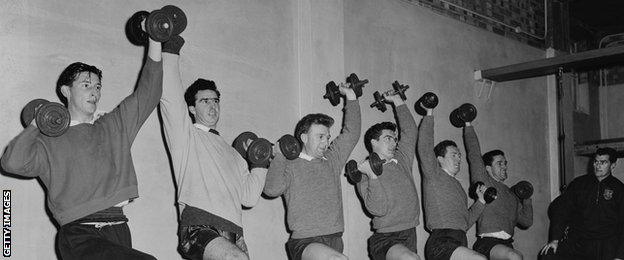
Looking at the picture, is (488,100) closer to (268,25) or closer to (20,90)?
(268,25)

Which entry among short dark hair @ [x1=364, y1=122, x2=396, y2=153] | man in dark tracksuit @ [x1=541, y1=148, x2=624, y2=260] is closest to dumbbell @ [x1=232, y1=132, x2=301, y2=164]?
short dark hair @ [x1=364, y1=122, x2=396, y2=153]

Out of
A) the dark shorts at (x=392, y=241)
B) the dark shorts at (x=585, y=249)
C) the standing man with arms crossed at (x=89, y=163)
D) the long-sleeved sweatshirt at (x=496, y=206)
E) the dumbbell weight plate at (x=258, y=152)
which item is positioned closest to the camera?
the standing man with arms crossed at (x=89, y=163)

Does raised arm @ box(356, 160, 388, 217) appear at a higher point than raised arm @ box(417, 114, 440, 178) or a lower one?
lower

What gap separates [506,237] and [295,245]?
2.07 meters

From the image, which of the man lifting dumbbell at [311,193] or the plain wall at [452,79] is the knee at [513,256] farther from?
the man lifting dumbbell at [311,193]

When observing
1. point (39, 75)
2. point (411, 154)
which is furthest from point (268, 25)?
point (39, 75)

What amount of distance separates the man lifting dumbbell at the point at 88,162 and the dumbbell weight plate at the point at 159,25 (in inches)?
3.3

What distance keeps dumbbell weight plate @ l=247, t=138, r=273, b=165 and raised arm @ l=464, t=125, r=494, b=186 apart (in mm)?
2371

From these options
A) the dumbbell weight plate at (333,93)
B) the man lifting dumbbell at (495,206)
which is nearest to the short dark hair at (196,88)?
the dumbbell weight plate at (333,93)

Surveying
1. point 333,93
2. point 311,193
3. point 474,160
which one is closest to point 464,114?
point 474,160

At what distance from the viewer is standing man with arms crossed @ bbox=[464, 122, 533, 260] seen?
4.80 metres

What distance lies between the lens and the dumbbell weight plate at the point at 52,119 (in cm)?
250

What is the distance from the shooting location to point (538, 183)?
677 centimetres

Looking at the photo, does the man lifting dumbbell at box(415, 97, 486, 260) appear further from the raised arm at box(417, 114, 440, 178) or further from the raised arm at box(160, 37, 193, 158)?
the raised arm at box(160, 37, 193, 158)
